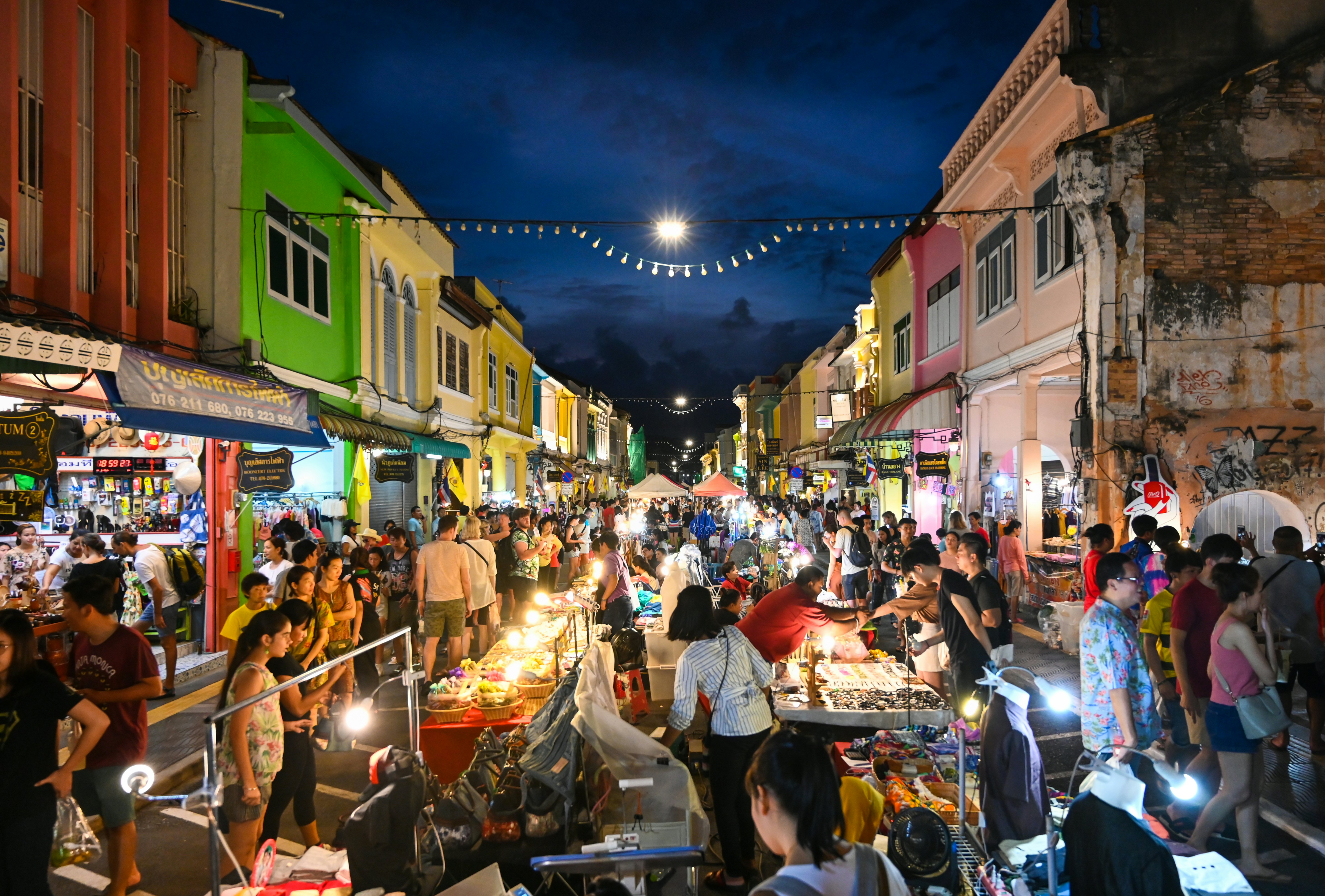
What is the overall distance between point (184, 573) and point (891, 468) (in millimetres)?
14922

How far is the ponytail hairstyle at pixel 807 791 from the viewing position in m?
2.41

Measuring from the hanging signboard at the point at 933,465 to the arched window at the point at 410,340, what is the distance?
12127 mm

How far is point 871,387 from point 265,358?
1991 cm

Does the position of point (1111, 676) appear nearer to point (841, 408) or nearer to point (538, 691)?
point (538, 691)

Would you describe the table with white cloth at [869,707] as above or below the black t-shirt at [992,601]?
below

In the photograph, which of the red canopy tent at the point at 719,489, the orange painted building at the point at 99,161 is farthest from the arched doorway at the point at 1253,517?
the orange painted building at the point at 99,161

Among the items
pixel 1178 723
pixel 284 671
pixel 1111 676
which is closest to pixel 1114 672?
pixel 1111 676

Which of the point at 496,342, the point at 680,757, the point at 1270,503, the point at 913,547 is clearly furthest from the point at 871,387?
the point at 680,757

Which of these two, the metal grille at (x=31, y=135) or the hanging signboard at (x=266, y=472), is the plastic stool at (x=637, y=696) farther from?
the metal grille at (x=31, y=135)

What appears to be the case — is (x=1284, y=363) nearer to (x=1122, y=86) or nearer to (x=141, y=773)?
(x=1122, y=86)

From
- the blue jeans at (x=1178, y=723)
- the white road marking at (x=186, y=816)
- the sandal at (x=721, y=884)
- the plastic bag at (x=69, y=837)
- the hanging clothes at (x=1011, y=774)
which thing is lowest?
the white road marking at (x=186, y=816)

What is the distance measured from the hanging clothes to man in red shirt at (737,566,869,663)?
173cm

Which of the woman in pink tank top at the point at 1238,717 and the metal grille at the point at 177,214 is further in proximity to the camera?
the metal grille at the point at 177,214

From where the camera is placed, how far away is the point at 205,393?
8.18m
